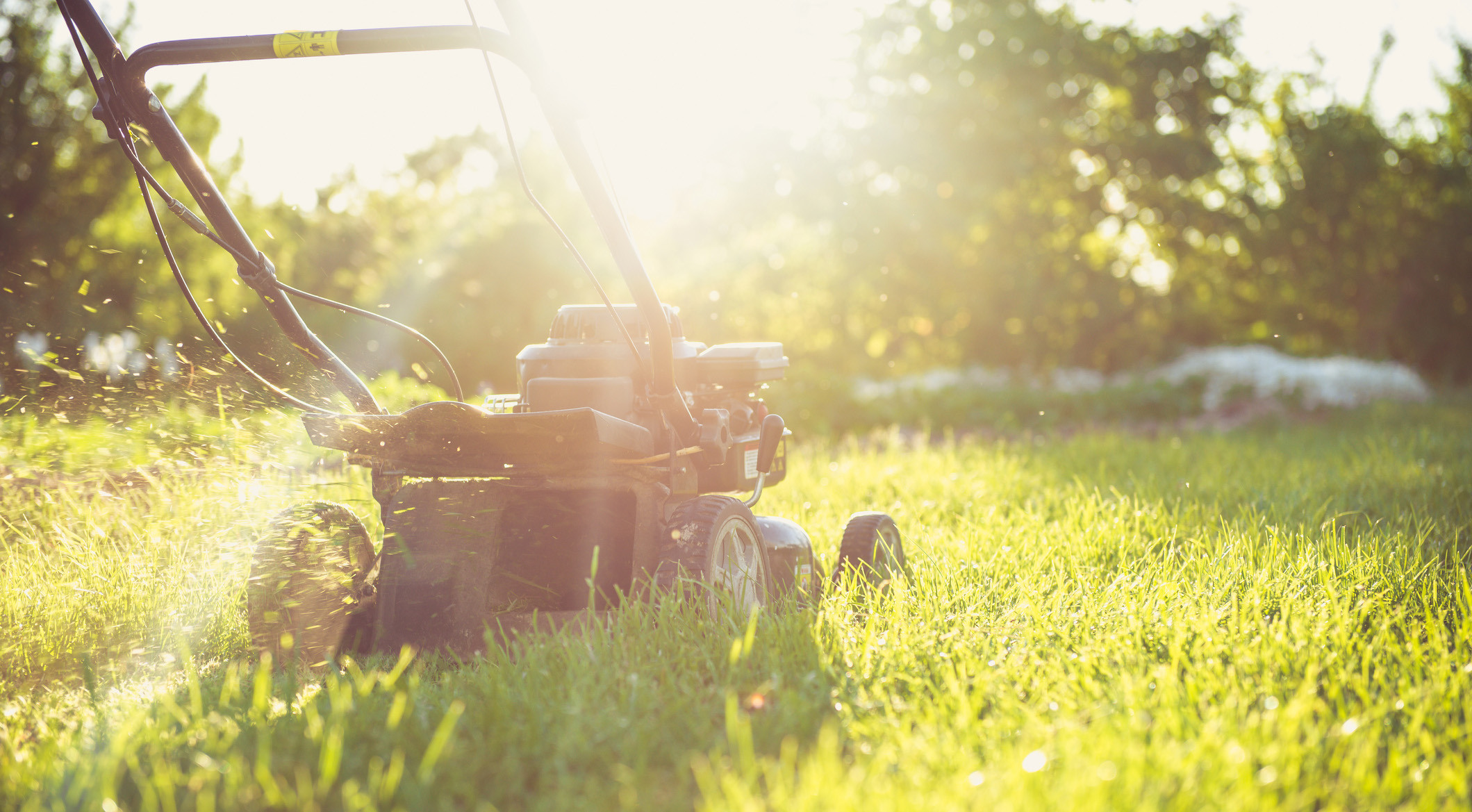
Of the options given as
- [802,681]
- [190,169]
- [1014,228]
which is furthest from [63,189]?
[1014,228]

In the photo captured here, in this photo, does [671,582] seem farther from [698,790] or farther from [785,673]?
[698,790]

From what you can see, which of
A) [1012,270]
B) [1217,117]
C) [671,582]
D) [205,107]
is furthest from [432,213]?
[671,582]

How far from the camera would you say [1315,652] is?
2293mm

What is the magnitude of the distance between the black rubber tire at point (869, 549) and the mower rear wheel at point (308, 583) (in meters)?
1.48

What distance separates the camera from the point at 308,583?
281cm

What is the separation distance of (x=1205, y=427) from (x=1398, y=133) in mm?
12068

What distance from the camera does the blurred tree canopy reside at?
13.7m

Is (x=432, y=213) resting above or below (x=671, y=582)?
above

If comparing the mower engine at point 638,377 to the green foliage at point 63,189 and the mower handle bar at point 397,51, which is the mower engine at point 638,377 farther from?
the green foliage at point 63,189

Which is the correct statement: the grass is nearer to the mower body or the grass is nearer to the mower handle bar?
the mower body

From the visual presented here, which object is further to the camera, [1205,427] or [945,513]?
[1205,427]

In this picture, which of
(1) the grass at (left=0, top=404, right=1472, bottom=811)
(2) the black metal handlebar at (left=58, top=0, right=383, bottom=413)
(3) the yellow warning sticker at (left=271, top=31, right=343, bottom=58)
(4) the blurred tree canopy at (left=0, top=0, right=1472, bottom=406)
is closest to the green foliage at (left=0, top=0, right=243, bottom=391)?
(4) the blurred tree canopy at (left=0, top=0, right=1472, bottom=406)

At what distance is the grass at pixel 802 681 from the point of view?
171 cm

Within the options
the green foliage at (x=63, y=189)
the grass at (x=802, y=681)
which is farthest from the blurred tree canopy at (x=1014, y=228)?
the grass at (x=802, y=681)
